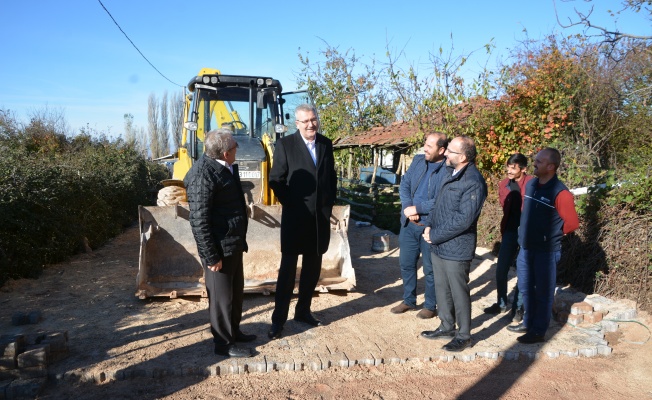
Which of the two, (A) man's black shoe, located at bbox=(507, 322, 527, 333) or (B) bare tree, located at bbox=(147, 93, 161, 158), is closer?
(A) man's black shoe, located at bbox=(507, 322, 527, 333)

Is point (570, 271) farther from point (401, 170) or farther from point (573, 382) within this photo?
point (401, 170)

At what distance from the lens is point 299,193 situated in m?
4.50

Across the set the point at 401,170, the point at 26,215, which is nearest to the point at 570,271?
the point at 26,215

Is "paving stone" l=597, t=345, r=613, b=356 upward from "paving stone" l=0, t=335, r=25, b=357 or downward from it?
downward

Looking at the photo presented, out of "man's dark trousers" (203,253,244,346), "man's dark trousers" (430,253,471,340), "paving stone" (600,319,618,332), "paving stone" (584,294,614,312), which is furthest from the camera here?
"paving stone" (584,294,614,312)

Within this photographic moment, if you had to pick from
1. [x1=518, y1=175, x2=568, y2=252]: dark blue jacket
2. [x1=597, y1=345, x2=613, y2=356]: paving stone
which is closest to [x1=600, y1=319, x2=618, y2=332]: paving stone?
[x1=597, y1=345, x2=613, y2=356]: paving stone

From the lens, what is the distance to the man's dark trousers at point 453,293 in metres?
4.23

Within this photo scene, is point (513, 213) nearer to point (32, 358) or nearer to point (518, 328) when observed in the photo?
point (518, 328)

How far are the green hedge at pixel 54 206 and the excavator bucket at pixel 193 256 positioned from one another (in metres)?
2.12

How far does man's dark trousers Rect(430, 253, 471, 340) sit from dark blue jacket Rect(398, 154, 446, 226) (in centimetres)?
61

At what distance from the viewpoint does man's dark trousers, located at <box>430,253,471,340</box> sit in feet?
13.9

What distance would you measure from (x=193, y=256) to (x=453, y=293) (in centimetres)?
302

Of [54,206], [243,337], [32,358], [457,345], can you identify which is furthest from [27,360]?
[54,206]

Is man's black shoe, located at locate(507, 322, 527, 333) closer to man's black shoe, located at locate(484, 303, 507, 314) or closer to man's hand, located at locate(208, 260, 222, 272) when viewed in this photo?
man's black shoe, located at locate(484, 303, 507, 314)
